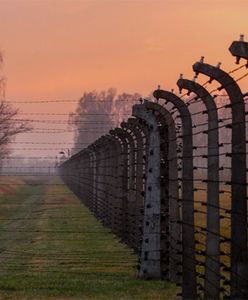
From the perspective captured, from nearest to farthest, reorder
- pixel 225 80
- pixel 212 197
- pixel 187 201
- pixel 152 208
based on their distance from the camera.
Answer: pixel 225 80
pixel 212 197
pixel 187 201
pixel 152 208

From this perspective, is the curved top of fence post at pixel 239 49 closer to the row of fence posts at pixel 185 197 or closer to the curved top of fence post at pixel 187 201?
the row of fence posts at pixel 185 197

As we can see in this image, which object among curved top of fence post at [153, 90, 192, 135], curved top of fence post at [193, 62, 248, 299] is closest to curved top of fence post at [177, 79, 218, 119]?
curved top of fence post at [153, 90, 192, 135]

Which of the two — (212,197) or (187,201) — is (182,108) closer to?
(187,201)

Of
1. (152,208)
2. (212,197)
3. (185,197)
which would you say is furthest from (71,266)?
(212,197)

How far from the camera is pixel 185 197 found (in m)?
10.5

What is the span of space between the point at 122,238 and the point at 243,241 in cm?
1142

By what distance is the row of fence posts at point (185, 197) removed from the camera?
8000mm

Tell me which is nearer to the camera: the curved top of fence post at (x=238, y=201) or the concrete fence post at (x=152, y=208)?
the curved top of fence post at (x=238, y=201)

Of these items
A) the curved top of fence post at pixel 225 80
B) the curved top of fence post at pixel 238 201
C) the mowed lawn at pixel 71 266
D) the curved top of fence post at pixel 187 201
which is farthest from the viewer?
the mowed lawn at pixel 71 266

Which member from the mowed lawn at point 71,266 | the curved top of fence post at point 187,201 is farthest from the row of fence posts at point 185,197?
the mowed lawn at point 71,266

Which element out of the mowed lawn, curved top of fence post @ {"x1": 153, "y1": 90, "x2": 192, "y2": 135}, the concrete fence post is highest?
curved top of fence post @ {"x1": 153, "y1": 90, "x2": 192, "y2": 135}


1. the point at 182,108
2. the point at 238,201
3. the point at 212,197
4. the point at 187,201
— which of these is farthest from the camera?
the point at 182,108

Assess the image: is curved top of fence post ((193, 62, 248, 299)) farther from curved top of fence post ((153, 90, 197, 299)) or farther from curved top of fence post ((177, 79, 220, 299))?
curved top of fence post ((153, 90, 197, 299))

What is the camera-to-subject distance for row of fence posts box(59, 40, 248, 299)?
26.2ft
